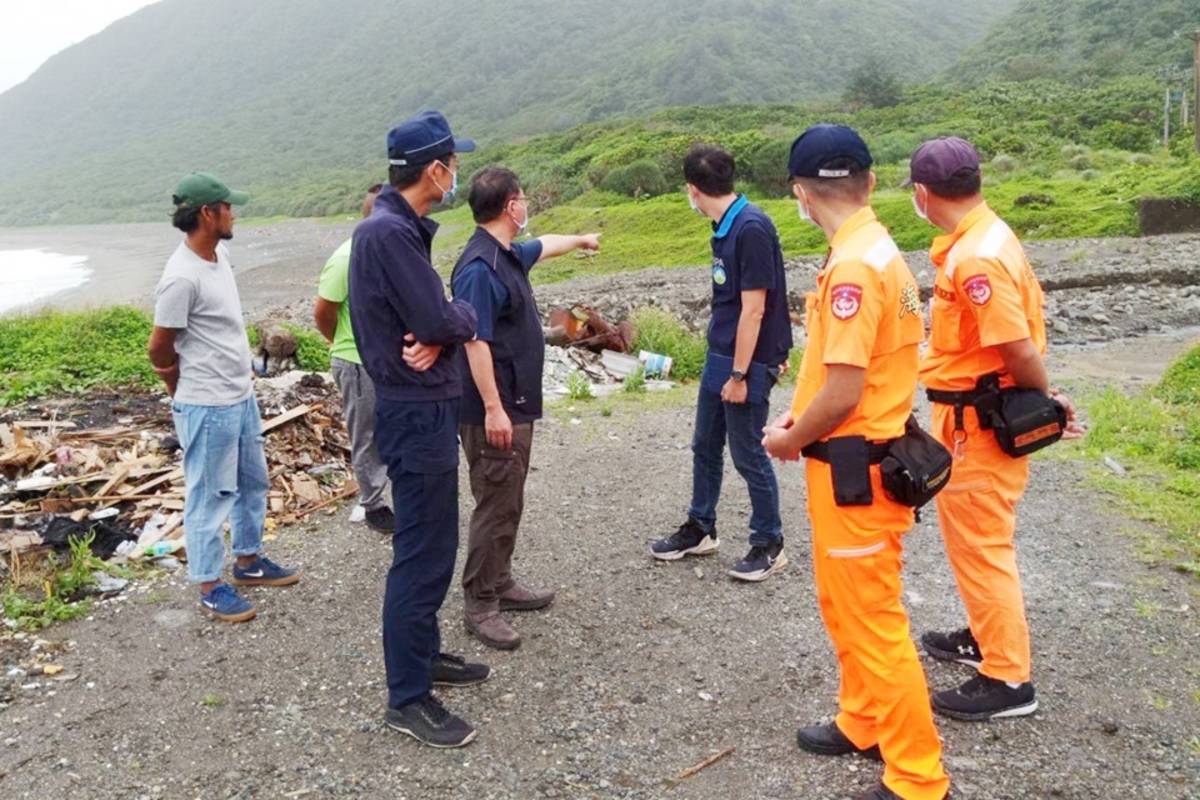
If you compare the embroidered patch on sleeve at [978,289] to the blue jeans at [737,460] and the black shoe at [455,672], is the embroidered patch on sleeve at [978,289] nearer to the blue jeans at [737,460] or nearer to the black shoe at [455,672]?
the blue jeans at [737,460]

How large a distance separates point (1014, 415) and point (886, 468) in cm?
79

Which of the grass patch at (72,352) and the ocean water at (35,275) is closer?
the grass patch at (72,352)

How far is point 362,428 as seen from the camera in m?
6.09

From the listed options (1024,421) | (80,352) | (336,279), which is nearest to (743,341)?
(1024,421)

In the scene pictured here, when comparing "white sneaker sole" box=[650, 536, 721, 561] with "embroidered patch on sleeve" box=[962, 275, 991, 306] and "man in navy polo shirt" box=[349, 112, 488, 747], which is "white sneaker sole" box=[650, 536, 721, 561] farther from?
"embroidered patch on sleeve" box=[962, 275, 991, 306]

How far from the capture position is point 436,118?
3.76 m

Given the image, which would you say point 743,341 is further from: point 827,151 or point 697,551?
point 827,151

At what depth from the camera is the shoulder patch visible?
3033 mm

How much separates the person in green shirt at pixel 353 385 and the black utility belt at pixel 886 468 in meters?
3.47

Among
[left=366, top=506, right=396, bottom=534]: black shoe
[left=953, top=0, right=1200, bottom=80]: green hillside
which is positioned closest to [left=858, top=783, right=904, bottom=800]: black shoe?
[left=366, top=506, right=396, bottom=534]: black shoe

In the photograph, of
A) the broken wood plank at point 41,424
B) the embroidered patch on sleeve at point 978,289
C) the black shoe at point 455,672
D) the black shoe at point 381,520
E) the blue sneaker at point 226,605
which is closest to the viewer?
the embroidered patch on sleeve at point 978,289

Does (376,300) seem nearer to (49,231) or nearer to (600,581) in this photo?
(600,581)

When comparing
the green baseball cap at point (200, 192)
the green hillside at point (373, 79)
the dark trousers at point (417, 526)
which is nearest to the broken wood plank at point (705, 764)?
the dark trousers at point (417, 526)

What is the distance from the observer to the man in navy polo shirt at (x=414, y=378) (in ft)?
11.7
